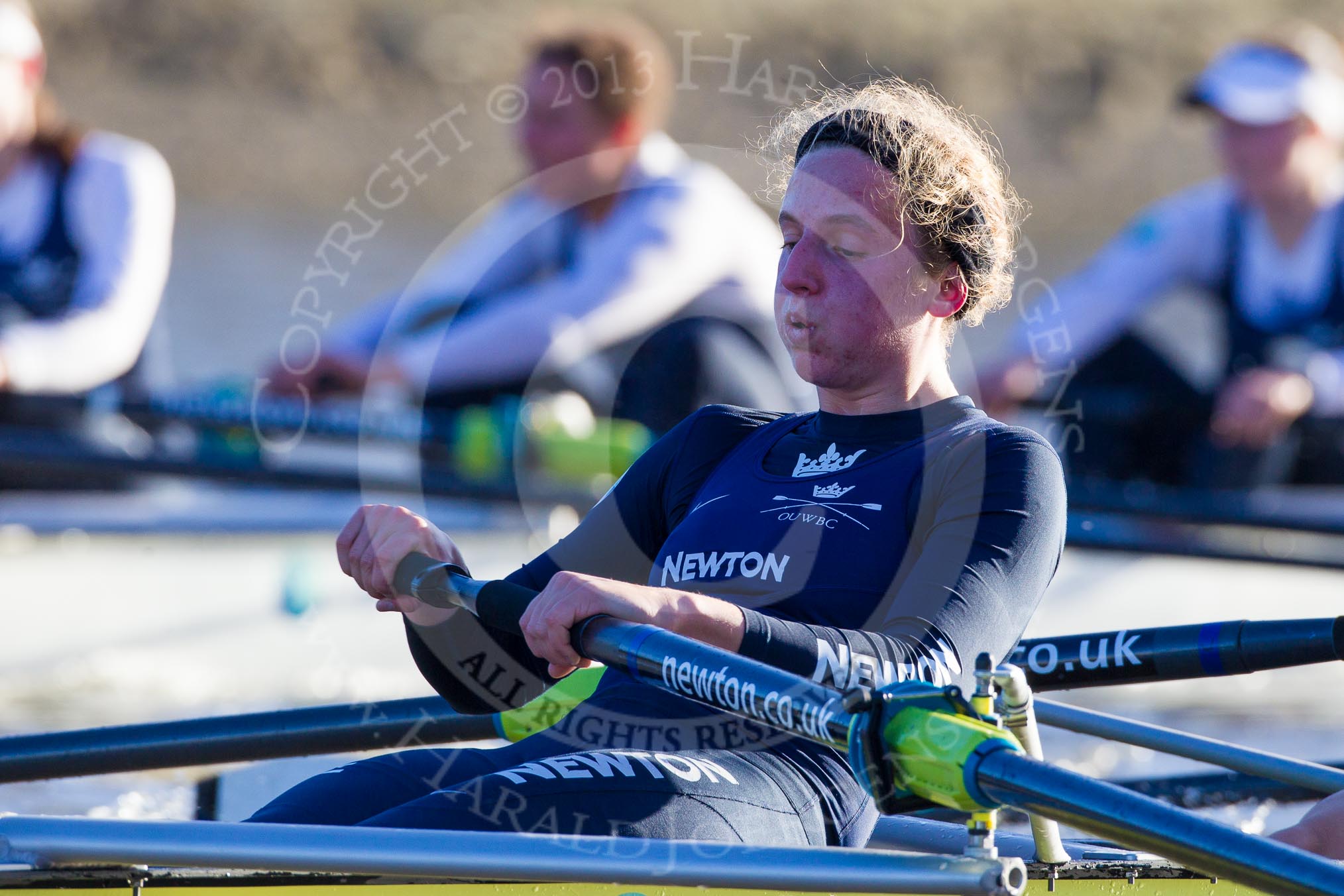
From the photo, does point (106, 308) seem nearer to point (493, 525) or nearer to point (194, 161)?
point (493, 525)

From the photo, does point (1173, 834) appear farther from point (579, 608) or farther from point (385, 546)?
point (385, 546)

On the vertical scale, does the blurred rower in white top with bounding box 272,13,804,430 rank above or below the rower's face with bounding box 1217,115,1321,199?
below

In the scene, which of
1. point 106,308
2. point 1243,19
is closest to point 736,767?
point 106,308

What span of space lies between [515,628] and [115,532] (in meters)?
2.79

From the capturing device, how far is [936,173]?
1687mm

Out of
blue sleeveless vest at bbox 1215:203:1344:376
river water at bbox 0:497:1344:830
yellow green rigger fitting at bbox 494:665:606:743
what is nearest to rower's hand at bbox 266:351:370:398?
river water at bbox 0:497:1344:830

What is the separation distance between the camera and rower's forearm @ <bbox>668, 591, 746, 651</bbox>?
146 centimetres

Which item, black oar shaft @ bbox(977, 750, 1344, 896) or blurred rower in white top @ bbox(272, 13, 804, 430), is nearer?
black oar shaft @ bbox(977, 750, 1344, 896)

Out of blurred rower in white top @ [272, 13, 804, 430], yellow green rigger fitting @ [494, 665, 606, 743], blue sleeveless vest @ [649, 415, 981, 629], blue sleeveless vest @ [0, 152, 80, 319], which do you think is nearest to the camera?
blue sleeveless vest @ [649, 415, 981, 629]

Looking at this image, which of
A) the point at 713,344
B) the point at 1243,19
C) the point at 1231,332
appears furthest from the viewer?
the point at 1243,19

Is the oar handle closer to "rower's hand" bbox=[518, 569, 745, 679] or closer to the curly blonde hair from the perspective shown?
"rower's hand" bbox=[518, 569, 745, 679]

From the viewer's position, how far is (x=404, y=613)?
1789mm

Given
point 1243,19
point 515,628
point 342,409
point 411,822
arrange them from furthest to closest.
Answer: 1. point 1243,19
2. point 342,409
3. point 515,628
4. point 411,822

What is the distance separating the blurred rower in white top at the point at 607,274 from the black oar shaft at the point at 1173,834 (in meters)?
2.98
